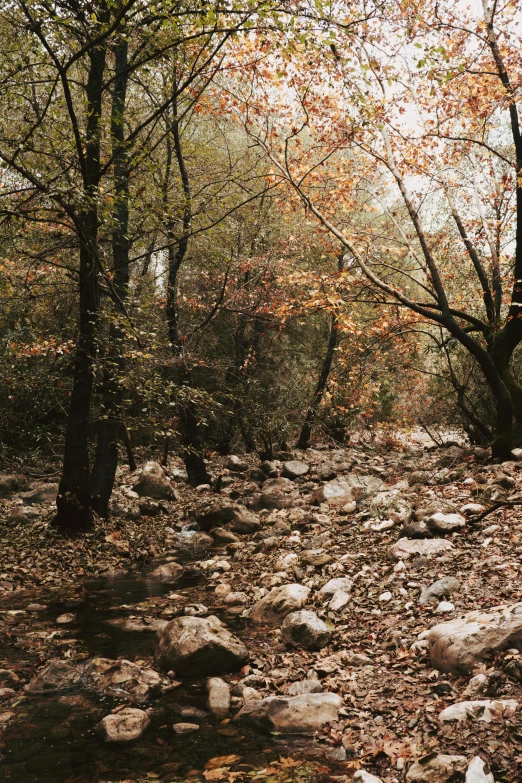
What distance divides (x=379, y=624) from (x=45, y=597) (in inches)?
166

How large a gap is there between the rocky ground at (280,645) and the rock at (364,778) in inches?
0.6

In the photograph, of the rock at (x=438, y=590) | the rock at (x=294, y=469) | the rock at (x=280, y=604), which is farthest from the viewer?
the rock at (x=294, y=469)

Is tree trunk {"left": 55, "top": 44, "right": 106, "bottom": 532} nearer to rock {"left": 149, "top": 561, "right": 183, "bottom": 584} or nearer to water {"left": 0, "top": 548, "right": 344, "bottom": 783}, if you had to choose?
rock {"left": 149, "top": 561, "right": 183, "bottom": 584}

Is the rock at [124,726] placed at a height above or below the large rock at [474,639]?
below

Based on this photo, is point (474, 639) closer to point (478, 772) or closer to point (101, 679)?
point (478, 772)

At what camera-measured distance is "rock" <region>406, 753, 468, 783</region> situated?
3037mm

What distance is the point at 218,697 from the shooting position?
4457 mm

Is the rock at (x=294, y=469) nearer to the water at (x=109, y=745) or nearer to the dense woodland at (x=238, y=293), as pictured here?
the dense woodland at (x=238, y=293)

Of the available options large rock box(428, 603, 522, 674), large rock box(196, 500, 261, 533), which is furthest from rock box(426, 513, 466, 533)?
large rock box(196, 500, 261, 533)

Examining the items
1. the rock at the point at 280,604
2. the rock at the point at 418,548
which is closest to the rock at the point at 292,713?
the rock at the point at 280,604

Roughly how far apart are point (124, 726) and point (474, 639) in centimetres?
260

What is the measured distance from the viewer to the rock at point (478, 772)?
9.61 ft

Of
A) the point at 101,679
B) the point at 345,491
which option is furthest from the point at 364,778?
the point at 345,491

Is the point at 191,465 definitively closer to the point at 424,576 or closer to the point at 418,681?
the point at 424,576
